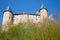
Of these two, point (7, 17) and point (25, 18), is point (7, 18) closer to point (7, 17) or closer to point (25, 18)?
point (7, 17)

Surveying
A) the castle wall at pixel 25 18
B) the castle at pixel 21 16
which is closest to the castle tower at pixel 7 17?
the castle at pixel 21 16

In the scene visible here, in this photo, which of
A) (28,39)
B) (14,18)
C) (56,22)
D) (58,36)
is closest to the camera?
(58,36)

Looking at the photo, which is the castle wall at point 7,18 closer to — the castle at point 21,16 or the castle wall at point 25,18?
the castle at point 21,16

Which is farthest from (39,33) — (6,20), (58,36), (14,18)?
(14,18)

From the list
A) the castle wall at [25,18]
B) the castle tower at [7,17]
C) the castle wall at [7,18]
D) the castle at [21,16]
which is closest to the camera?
the castle wall at [7,18]

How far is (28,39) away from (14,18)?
103 feet

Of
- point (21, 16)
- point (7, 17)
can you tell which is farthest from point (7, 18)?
point (21, 16)

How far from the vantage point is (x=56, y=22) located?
28.5 ft

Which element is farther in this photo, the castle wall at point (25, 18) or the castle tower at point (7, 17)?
the castle wall at point (25, 18)

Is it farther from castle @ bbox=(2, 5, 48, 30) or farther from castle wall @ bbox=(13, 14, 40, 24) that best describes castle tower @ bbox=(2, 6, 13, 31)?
castle wall @ bbox=(13, 14, 40, 24)

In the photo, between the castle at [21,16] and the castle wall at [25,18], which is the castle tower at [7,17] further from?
the castle wall at [25,18]

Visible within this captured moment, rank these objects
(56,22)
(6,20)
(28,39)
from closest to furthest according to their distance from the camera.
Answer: (28,39) → (56,22) → (6,20)

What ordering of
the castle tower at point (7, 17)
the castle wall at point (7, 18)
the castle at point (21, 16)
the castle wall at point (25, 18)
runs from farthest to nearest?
the castle wall at point (25, 18) < the castle at point (21, 16) < the castle tower at point (7, 17) < the castle wall at point (7, 18)

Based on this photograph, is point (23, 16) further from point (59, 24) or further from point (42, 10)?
point (59, 24)
